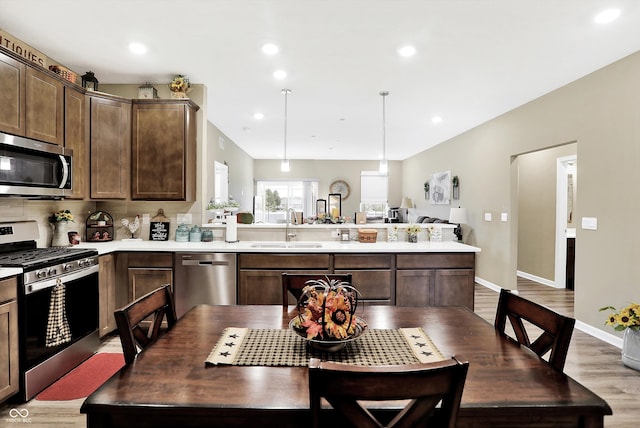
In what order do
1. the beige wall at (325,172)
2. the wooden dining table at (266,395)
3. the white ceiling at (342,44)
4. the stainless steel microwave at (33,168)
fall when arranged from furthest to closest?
1. the beige wall at (325,172)
2. the white ceiling at (342,44)
3. the stainless steel microwave at (33,168)
4. the wooden dining table at (266,395)

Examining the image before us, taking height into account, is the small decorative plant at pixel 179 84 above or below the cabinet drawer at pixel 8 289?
above

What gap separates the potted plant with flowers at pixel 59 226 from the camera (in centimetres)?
327

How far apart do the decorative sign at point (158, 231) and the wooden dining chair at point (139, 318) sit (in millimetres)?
2479

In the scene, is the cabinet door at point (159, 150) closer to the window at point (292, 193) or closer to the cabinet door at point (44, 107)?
the cabinet door at point (44, 107)

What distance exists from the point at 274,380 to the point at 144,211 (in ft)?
11.5

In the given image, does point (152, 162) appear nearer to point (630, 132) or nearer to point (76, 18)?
point (76, 18)

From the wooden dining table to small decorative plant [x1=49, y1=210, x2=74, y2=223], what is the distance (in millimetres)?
2609

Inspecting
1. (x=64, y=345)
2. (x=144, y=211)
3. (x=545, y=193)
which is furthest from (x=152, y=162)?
(x=545, y=193)

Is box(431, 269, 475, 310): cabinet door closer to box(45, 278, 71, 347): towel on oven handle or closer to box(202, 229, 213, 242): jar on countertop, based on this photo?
box(202, 229, 213, 242): jar on countertop

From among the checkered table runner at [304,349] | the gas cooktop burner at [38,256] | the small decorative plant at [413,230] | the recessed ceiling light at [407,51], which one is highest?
the recessed ceiling light at [407,51]

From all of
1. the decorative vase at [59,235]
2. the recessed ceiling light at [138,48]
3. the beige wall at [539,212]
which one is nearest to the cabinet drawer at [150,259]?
the decorative vase at [59,235]

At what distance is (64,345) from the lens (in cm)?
259

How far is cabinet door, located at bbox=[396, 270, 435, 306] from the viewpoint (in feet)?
11.3

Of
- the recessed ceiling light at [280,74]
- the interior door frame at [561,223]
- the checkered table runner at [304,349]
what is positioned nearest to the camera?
the checkered table runner at [304,349]
